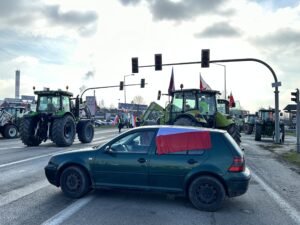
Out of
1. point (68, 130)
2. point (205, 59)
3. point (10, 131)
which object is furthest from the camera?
point (10, 131)

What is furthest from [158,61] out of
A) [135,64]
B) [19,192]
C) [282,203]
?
[282,203]

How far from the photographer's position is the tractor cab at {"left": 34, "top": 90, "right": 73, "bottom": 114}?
61.0ft

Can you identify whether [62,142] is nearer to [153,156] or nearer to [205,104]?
[205,104]

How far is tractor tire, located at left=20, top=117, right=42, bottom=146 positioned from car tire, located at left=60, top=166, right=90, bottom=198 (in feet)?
37.5

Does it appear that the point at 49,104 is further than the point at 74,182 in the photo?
Yes

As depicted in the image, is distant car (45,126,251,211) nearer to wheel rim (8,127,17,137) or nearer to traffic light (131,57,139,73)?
traffic light (131,57,139,73)

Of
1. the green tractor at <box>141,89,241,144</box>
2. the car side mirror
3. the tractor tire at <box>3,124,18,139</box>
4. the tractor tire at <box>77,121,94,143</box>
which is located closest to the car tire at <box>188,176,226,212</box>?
the car side mirror

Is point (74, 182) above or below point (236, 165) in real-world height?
below

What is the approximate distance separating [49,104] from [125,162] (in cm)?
1303

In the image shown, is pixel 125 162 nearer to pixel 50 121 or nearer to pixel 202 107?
pixel 202 107

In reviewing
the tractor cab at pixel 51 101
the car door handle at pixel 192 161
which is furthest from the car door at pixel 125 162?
the tractor cab at pixel 51 101

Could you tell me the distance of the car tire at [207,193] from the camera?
6.30m

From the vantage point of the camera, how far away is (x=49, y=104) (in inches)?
736

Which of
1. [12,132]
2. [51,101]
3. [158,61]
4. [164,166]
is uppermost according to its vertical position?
[158,61]
